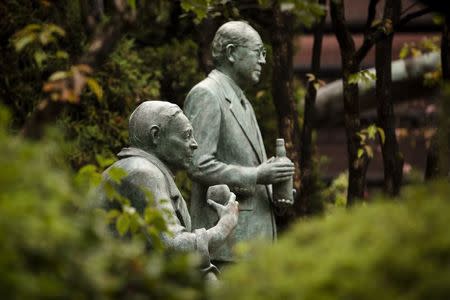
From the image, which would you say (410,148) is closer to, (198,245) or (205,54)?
(205,54)

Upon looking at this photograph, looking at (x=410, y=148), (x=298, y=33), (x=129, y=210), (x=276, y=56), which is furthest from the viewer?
(x=410, y=148)

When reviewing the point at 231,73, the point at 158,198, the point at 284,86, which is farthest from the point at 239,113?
the point at 284,86

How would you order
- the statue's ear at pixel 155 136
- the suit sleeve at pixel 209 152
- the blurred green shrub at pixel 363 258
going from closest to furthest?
1. the blurred green shrub at pixel 363 258
2. the statue's ear at pixel 155 136
3. the suit sleeve at pixel 209 152

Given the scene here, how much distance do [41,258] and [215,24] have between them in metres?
12.0

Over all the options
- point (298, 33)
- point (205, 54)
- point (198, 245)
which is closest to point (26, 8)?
point (205, 54)

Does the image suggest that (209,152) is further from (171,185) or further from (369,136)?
(369,136)

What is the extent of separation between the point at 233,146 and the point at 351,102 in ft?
11.5

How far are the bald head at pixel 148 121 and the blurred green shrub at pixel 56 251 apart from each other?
436 cm

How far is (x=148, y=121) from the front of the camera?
1044 centimetres

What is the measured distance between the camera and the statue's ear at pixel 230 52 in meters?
12.3

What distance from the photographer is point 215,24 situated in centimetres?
1744

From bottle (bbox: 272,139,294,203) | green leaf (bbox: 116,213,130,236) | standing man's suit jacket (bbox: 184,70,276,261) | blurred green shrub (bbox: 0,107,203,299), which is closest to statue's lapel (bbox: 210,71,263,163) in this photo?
standing man's suit jacket (bbox: 184,70,276,261)

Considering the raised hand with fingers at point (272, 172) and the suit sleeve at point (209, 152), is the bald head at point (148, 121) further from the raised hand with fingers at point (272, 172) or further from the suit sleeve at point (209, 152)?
the raised hand with fingers at point (272, 172)

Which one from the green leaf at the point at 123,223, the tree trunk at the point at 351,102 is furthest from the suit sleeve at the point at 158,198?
the tree trunk at the point at 351,102
